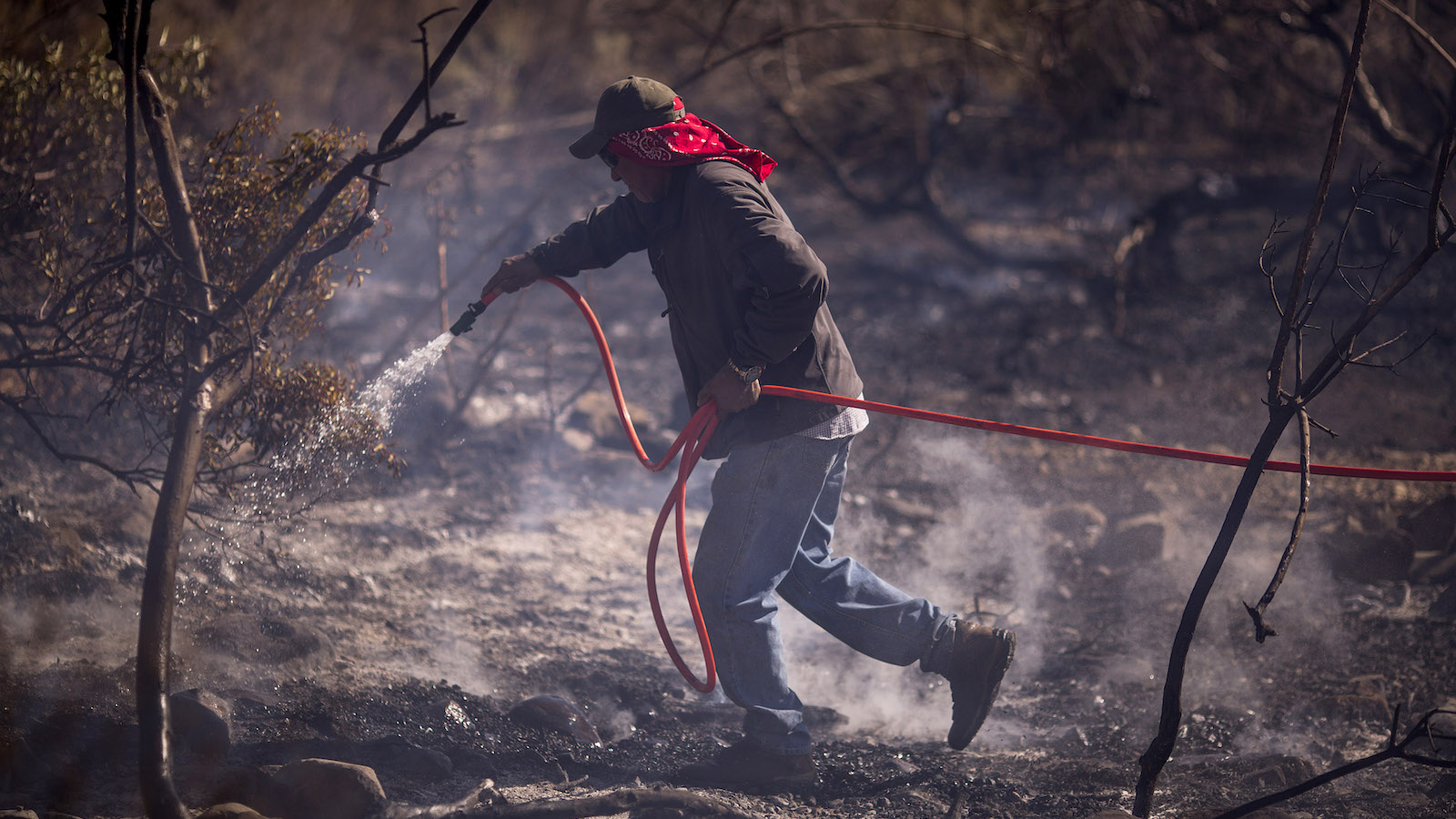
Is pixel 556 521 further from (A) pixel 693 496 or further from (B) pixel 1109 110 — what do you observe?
(B) pixel 1109 110

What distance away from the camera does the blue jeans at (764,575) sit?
3232 millimetres

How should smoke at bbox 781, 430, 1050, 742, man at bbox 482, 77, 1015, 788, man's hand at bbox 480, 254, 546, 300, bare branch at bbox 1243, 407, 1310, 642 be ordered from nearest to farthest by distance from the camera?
bare branch at bbox 1243, 407, 1310, 642 → man at bbox 482, 77, 1015, 788 → man's hand at bbox 480, 254, 546, 300 → smoke at bbox 781, 430, 1050, 742

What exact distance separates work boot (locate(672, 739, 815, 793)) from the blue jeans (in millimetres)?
34

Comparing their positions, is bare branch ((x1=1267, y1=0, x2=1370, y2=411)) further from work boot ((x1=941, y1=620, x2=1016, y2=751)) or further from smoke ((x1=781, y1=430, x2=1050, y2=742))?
smoke ((x1=781, y1=430, x2=1050, y2=742))

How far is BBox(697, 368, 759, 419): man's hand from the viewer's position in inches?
119

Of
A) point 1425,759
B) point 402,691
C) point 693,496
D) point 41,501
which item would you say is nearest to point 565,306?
point 693,496

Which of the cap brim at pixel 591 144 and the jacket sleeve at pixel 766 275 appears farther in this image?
the cap brim at pixel 591 144

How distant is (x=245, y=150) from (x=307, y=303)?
0.63 metres

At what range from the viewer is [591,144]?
10.5 ft

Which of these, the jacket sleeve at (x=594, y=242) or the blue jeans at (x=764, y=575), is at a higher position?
the jacket sleeve at (x=594, y=242)

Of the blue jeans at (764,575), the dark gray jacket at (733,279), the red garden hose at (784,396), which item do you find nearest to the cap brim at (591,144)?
the dark gray jacket at (733,279)

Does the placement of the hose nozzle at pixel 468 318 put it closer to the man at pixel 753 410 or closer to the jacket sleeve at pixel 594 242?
the man at pixel 753 410

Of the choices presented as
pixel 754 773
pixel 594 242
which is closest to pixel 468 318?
pixel 594 242

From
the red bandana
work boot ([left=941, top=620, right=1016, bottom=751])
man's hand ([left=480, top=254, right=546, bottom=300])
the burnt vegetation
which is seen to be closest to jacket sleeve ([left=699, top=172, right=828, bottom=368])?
the red bandana
